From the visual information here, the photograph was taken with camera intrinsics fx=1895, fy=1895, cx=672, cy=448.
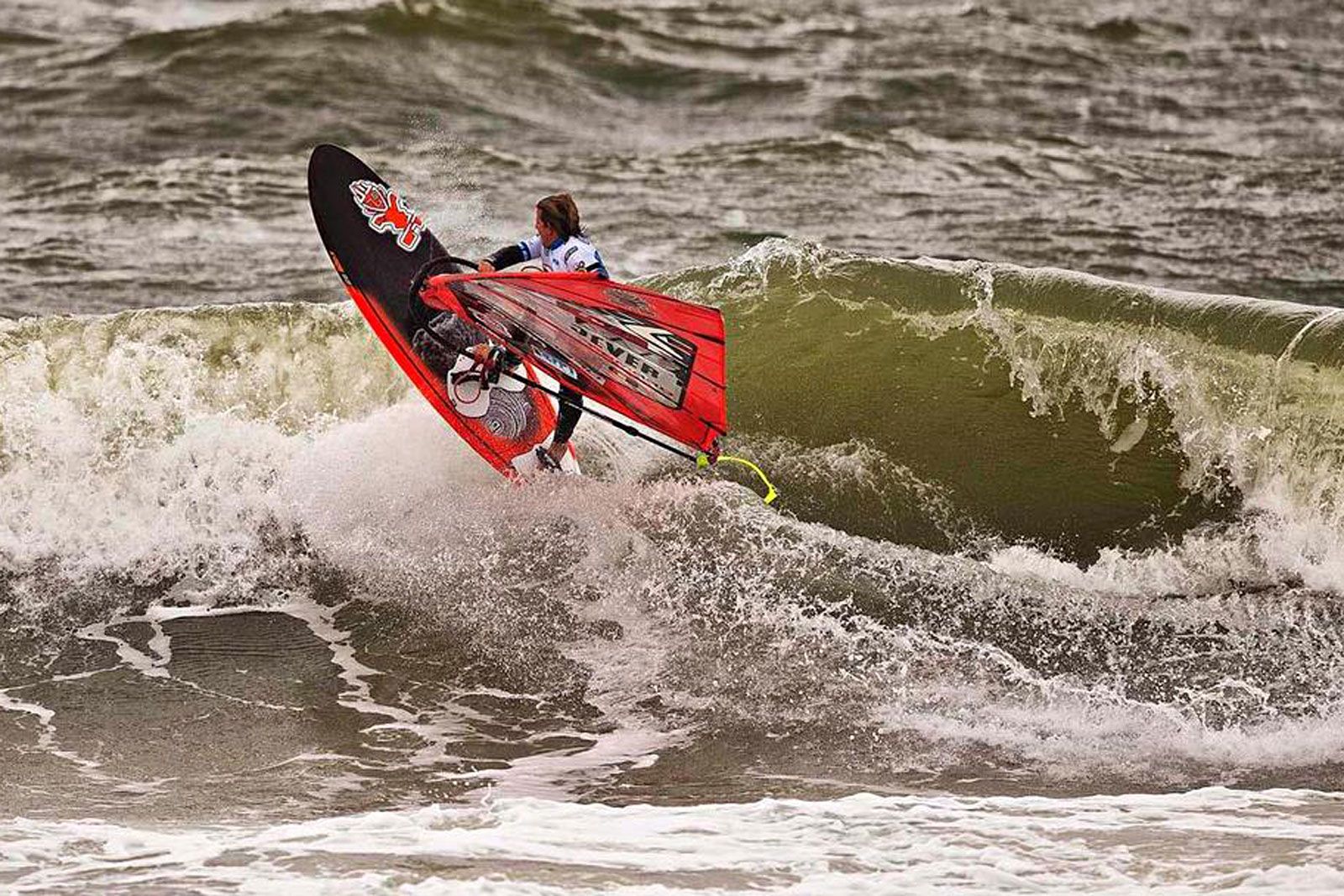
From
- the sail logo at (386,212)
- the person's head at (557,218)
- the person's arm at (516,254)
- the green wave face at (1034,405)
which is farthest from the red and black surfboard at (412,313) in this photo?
the green wave face at (1034,405)

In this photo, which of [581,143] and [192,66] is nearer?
[581,143]

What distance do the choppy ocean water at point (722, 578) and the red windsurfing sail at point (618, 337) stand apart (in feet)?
2.23

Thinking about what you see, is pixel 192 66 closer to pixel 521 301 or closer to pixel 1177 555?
pixel 521 301

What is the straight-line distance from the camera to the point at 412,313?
30.0ft

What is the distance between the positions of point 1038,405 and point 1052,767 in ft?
10.8

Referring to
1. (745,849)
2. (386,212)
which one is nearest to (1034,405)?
(386,212)

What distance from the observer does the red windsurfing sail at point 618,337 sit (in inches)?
337

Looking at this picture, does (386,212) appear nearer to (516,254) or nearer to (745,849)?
(516,254)

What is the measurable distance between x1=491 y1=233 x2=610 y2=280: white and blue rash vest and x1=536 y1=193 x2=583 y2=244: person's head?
0.03 metres

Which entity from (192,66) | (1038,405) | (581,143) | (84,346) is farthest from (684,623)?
(192,66)

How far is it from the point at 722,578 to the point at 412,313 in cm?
201

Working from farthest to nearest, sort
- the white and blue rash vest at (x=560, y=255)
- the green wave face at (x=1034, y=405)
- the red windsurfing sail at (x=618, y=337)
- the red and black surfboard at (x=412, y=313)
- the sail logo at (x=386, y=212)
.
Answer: the sail logo at (x=386, y=212) → the green wave face at (x=1034, y=405) → the red and black surfboard at (x=412, y=313) → the white and blue rash vest at (x=560, y=255) → the red windsurfing sail at (x=618, y=337)

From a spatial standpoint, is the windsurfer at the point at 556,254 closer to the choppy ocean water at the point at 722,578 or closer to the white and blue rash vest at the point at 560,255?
the white and blue rash vest at the point at 560,255

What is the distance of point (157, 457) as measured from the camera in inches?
383
